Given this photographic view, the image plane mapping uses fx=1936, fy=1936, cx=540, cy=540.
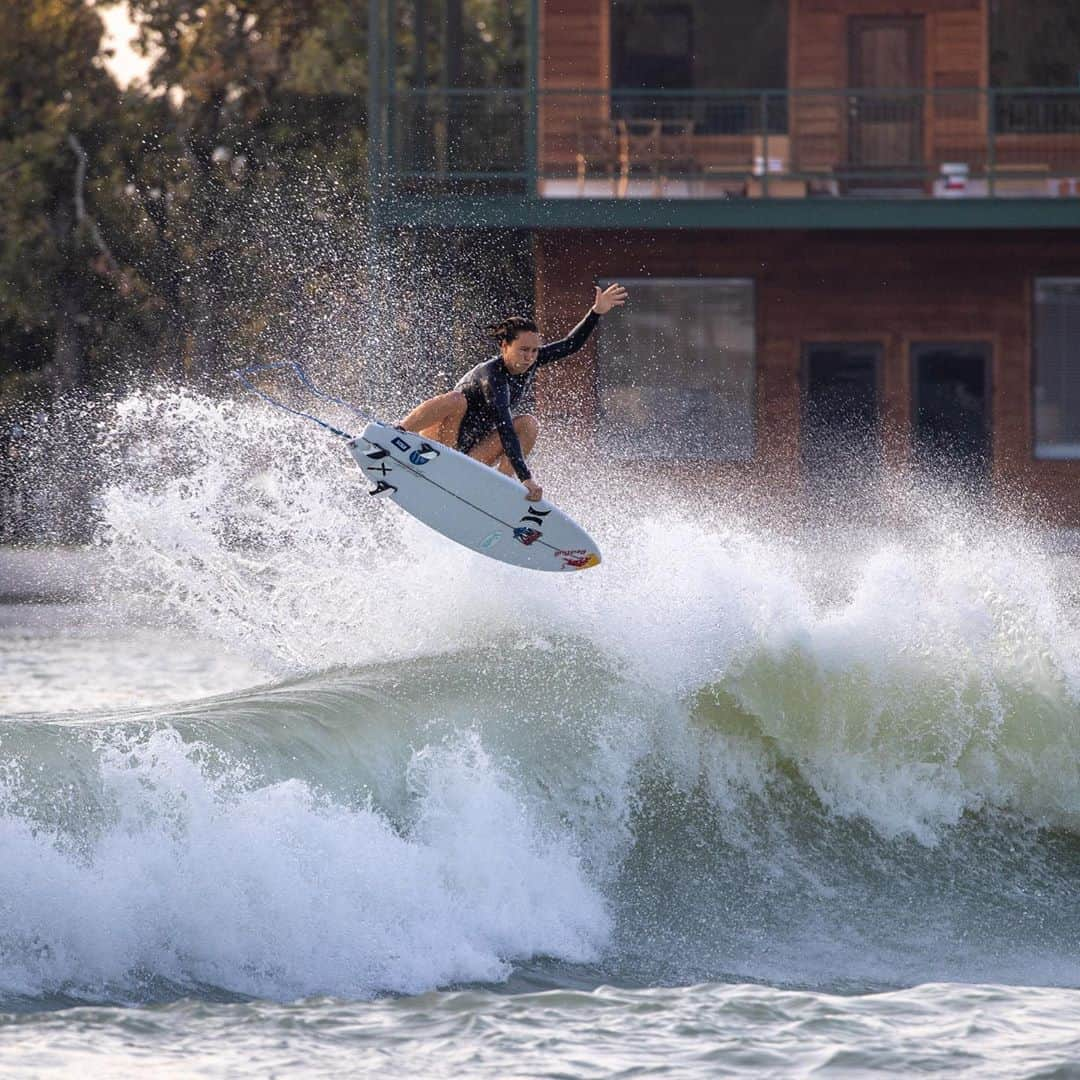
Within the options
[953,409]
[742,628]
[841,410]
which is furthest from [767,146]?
[742,628]

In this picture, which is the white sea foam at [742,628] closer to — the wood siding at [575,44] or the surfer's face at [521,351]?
the surfer's face at [521,351]

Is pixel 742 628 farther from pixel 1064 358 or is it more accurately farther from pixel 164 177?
pixel 164 177

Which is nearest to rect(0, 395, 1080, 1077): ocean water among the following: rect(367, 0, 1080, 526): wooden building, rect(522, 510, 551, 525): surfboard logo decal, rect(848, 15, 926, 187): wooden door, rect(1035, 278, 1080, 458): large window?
rect(522, 510, 551, 525): surfboard logo decal

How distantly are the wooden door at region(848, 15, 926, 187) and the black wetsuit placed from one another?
1141 cm

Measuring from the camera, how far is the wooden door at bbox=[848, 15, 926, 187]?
21531mm

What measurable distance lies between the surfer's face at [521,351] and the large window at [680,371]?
12.2m

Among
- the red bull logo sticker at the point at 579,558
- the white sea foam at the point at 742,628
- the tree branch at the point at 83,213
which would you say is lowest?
the white sea foam at the point at 742,628

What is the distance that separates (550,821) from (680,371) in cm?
1455

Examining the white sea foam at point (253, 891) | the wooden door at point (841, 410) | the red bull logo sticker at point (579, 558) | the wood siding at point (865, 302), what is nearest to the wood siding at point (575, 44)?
the wood siding at point (865, 302)

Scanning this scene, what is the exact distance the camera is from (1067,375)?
22562 millimetres

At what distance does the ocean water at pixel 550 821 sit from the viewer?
6445 millimetres

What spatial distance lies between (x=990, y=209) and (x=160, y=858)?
648 inches

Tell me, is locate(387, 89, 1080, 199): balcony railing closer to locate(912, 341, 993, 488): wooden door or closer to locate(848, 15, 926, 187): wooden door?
locate(848, 15, 926, 187): wooden door

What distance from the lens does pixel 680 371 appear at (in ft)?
73.3
